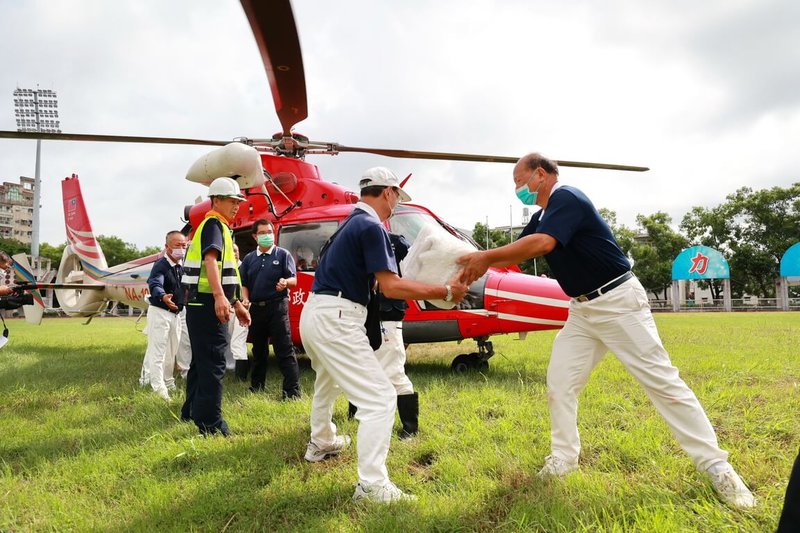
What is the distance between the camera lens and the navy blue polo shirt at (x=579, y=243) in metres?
2.96

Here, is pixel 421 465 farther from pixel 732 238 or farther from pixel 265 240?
pixel 732 238

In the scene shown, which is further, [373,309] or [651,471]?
[373,309]

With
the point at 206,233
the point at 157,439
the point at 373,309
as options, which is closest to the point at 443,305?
the point at 373,309

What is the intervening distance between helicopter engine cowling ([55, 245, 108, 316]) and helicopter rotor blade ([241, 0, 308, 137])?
7544 mm

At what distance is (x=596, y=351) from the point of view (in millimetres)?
3238

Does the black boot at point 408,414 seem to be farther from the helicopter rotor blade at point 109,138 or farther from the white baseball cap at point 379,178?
the helicopter rotor blade at point 109,138

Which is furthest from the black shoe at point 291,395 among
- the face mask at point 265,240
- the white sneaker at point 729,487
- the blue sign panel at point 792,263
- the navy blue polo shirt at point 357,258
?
the blue sign panel at point 792,263

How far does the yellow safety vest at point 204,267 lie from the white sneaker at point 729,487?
364 centimetres

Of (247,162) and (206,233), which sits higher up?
(247,162)

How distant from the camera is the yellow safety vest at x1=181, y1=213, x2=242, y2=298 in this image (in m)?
4.12

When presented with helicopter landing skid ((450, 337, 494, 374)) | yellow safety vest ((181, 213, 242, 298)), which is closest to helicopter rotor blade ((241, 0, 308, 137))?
yellow safety vest ((181, 213, 242, 298))

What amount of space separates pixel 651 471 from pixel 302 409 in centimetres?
297

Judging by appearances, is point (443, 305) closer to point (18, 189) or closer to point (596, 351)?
point (596, 351)

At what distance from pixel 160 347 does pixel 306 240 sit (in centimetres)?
226
